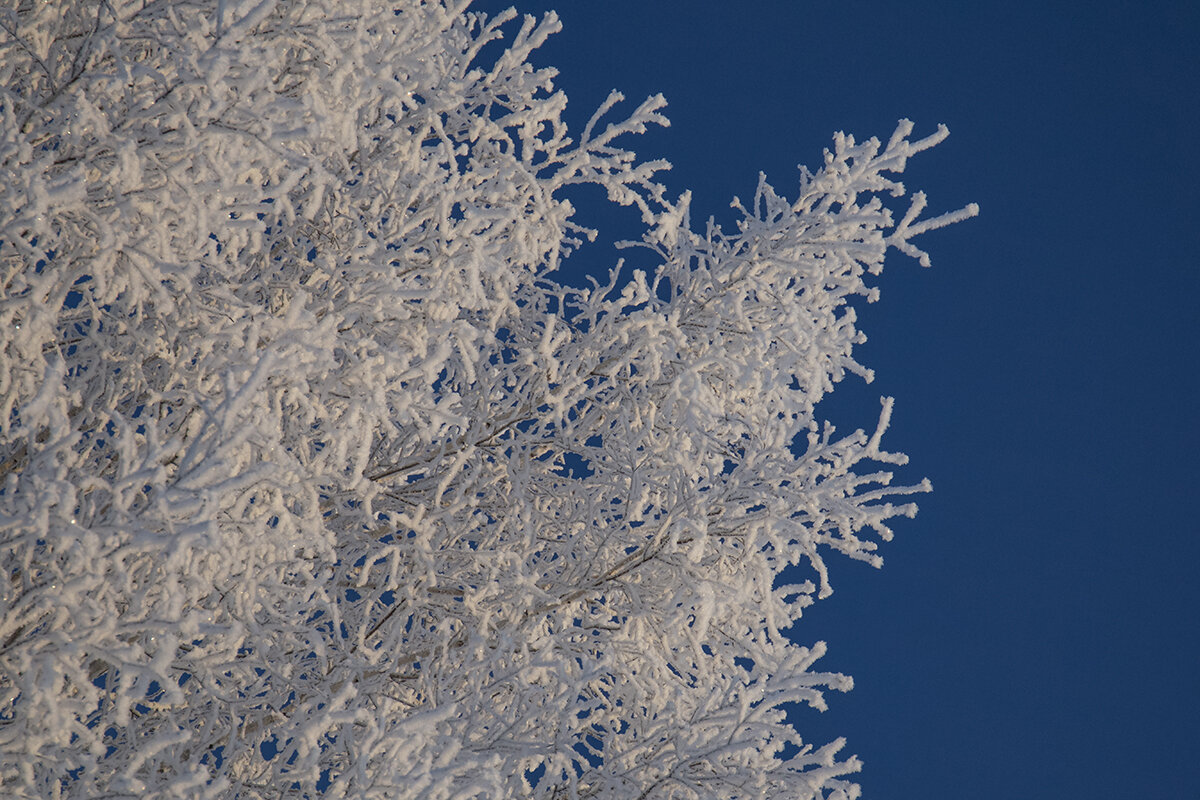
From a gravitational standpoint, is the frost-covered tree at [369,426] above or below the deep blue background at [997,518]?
below

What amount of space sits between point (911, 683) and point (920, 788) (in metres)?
20.6

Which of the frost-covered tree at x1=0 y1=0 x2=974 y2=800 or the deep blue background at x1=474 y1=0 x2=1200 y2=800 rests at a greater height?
the deep blue background at x1=474 y1=0 x2=1200 y2=800

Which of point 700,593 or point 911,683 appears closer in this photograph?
point 700,593

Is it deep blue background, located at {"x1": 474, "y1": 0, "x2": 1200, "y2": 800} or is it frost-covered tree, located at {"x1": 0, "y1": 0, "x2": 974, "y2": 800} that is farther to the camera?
deep blue background, located at {"x1": 474, "y1": 0, "x2": 1200, "y2": 800}

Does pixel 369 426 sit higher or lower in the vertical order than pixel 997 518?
lower

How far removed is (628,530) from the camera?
4.07 meters

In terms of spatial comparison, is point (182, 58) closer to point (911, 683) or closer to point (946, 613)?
point (911, 683)

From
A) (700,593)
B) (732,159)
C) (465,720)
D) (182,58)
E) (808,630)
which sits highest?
(732,159)

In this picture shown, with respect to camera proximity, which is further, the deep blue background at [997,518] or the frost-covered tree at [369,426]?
the deep blue background at [997,518]

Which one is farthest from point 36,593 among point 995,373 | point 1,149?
point 995,373

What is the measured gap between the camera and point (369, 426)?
9.04ft

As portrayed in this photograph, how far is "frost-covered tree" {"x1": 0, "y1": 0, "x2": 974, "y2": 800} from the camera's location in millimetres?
2453

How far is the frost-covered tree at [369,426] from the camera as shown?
2.45 meters

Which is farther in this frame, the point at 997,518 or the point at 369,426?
the point at 997,518
